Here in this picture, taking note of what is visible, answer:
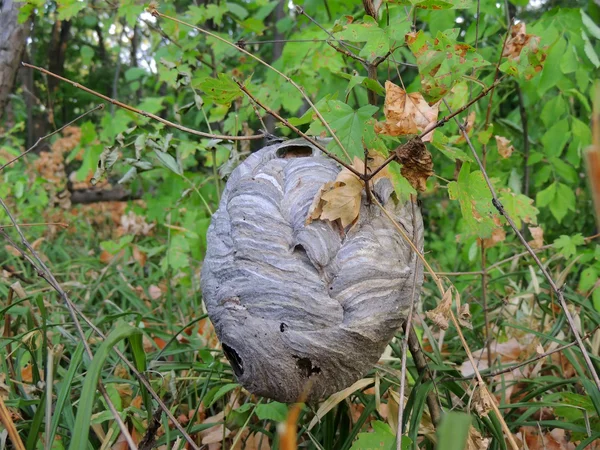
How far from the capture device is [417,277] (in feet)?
4.88

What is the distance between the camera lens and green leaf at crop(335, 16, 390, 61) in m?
1.46

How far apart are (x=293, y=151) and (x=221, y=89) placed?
32 cm

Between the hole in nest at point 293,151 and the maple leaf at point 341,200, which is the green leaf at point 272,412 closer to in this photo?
the maple leaf at point 341,200

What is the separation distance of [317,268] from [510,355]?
152cm

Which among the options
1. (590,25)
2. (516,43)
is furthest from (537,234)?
(516,43)

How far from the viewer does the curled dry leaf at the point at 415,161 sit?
1404mm

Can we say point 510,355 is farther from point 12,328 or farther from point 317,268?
point 12,328

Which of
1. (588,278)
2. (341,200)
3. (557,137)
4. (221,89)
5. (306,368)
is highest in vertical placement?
(221,89)

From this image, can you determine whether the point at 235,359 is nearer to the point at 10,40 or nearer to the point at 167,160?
the point at 167,160

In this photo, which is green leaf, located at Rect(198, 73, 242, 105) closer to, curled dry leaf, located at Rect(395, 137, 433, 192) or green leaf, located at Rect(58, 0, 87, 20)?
curled dry leaf, located at Rect(395, 137, 433, 192)

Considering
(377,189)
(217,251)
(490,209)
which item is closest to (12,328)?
(217,251)

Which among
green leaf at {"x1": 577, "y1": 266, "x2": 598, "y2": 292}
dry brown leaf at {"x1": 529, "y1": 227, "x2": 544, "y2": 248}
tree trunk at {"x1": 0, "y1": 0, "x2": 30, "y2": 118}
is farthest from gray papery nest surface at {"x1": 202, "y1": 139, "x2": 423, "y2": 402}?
tree trunk at {"x1": 0, "y1": 0, "x2": 30, "y2": 118}

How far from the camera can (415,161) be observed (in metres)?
1.41

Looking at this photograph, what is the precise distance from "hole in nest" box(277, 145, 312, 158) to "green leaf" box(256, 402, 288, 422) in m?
0.73
